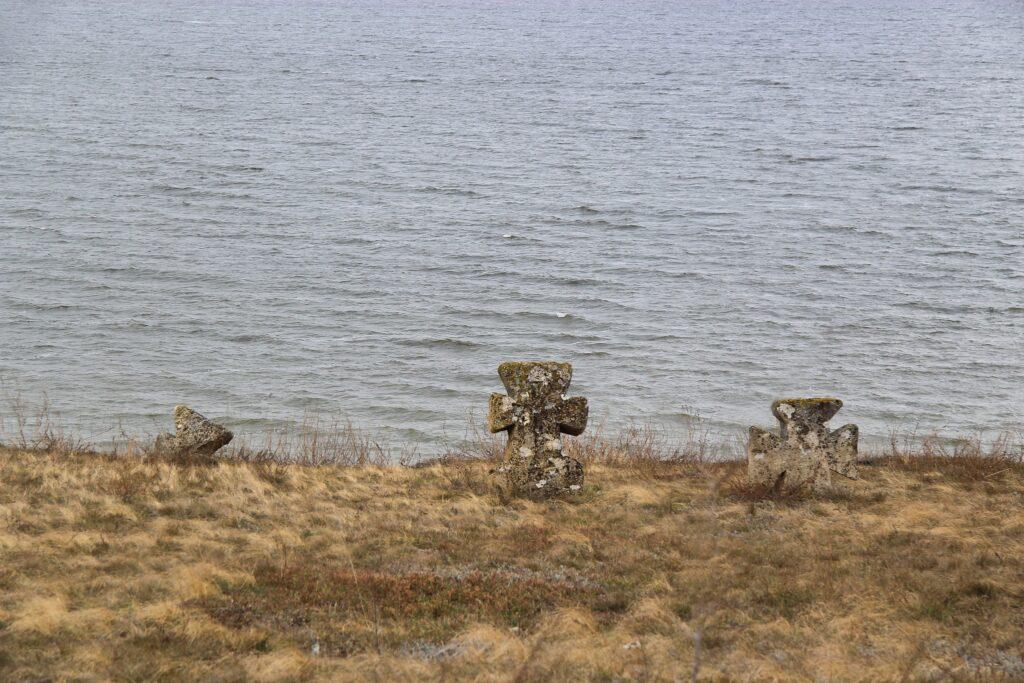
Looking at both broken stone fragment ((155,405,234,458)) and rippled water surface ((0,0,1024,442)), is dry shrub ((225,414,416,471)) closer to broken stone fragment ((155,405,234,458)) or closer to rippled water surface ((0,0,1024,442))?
broken stone fragment ((155,405,234,458))

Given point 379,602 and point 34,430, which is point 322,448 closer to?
point 34,430

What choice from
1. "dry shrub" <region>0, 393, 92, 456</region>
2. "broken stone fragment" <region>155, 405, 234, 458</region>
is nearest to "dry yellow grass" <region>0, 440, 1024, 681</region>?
"broken stone fragment" <region>155, 405, 234, 458</region>

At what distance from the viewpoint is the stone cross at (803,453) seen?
12.7 m

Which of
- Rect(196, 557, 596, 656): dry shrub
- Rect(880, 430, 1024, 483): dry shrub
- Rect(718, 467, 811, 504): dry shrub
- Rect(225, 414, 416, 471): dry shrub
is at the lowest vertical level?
Rect(196, 557, 596, 656): dry shrub

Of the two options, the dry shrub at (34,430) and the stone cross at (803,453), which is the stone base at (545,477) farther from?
the dry shrub at (34,430)

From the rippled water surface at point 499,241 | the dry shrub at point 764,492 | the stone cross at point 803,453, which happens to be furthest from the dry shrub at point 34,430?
the stone cross at point 803,453

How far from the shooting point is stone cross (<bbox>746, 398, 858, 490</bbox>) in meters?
12.7

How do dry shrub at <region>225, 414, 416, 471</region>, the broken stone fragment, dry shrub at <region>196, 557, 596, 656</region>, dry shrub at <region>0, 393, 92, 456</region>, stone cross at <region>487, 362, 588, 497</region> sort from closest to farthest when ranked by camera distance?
1. dry shrub at <region>196, 557, 596, 656</region>
2. stone cross at <region>487, 362, 588, 497</region>
3. the broken stone fragment
4. dry shrub at <region>0, 393, 92, 456</region>
5. dry shrub at <region>225, 414, 416, 471</region>

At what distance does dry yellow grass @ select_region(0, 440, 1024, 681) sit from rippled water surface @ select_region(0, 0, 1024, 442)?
8.07 metres

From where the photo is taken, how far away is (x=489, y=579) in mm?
9234

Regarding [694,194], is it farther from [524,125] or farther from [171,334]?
[171,334]

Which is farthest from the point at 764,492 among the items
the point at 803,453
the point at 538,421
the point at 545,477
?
the point at 538,421

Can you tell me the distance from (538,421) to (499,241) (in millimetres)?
21940

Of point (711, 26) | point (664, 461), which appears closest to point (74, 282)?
point (664, 461)
